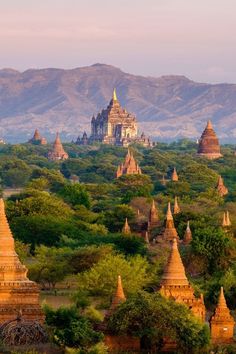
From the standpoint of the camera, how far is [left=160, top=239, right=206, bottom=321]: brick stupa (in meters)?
39.0

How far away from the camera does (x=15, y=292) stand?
3759cm

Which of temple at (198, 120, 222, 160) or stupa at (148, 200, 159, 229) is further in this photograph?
temple at (198, 120, 222, 160)

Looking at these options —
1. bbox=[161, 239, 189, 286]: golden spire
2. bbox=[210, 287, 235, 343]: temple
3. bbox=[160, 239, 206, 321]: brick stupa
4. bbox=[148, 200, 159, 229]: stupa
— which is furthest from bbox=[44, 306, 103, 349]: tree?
bbox=[148, 200, 159, 229]: stupa

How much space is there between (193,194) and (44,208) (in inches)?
1036

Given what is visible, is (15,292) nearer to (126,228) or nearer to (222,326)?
(222,326)

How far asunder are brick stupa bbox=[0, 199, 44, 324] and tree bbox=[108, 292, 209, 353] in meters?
2.17

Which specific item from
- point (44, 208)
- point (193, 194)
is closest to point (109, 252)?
point (44, 208)

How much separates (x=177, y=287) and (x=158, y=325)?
337 cm

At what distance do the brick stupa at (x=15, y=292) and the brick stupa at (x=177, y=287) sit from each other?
344 centimetres

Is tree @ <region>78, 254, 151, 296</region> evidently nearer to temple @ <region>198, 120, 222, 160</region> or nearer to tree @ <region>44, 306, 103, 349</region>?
tree @ <region>44, 306, 103, 349</region>

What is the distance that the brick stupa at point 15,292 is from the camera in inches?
1468

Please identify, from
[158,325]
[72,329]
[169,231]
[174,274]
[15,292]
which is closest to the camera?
[72,329]

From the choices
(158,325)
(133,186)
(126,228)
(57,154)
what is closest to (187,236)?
(126,228)

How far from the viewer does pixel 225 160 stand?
153 meters
